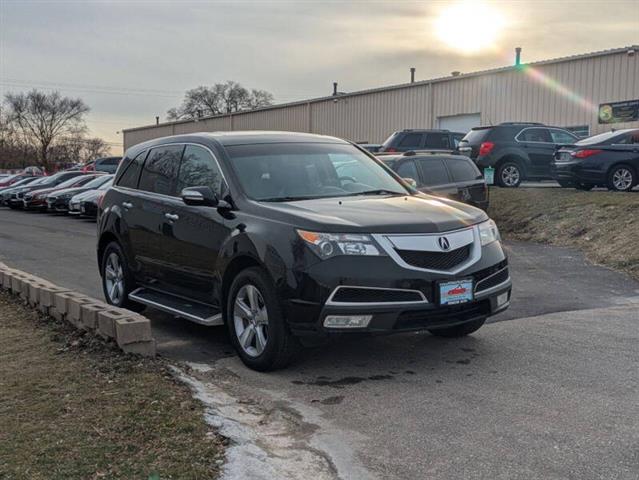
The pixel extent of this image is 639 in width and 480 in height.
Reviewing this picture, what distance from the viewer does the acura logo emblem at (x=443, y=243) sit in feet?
16.5

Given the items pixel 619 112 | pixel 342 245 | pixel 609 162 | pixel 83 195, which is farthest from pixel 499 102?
pixel 342 245

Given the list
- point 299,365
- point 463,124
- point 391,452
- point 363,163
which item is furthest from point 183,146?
point 463,124

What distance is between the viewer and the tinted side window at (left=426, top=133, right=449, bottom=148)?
67.5 feet

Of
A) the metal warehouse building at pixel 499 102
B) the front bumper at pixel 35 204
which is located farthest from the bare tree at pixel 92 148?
the front bumper at pixel 35 204

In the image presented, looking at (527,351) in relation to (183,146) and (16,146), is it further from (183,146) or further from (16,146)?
(16,146)

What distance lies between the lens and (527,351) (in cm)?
571

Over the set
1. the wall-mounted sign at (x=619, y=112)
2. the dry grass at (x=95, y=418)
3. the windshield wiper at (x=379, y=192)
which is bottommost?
the dry grass at (x=95, y=418)

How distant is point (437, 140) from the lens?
68.5 ft

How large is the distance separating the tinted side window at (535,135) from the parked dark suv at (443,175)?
556 cm

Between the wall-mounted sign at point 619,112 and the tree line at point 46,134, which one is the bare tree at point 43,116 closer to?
the tree line at point 46,134

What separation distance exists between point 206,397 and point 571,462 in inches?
89.4

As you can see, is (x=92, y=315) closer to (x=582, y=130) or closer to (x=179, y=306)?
(x=179, y=306)

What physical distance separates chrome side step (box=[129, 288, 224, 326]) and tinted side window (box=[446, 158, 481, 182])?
7.55 m

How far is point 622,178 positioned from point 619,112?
427 inches
